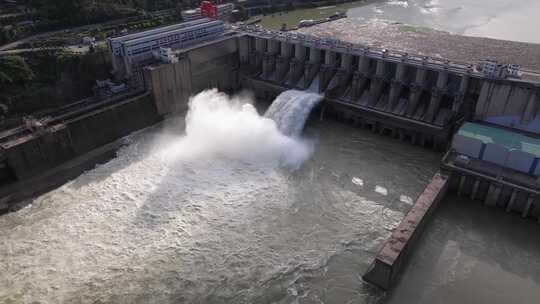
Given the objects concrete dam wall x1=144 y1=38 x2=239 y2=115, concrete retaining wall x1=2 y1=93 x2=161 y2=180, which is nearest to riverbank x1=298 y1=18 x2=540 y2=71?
concrete dam wall x1=144 y1=38 x2=239 y2=115

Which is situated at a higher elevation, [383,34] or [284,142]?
[383,34]

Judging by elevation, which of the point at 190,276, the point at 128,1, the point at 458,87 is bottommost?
the point at 190,276

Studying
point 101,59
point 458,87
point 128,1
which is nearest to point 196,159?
point 101,59

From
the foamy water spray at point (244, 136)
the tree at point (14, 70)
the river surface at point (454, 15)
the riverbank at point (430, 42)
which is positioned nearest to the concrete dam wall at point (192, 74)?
the foamy water spray at point (244, 136)

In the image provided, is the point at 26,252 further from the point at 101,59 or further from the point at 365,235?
the point at 101,59

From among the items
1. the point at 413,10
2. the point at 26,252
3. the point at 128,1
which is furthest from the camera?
the point at 413,10

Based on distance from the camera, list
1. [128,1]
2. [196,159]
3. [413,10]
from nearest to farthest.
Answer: [196,159] < [128,1] < [413,10]

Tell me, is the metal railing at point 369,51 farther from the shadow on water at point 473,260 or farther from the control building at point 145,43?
the shadow on water at point 473,260

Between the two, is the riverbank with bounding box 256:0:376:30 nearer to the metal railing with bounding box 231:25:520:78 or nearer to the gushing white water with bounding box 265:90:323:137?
the metal railing with bounding box 231:25:520:78
